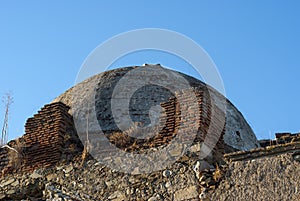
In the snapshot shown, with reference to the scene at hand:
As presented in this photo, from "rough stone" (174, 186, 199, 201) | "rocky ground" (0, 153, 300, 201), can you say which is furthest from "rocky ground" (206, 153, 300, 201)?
"rough stone" (174, 186, 199, 201)

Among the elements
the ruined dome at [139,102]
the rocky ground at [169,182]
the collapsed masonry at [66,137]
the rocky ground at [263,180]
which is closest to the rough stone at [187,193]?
the rocky ground at [169,182]

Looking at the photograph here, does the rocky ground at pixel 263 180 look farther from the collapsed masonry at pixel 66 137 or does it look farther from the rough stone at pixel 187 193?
the collapsed masonry at pixel 66 137

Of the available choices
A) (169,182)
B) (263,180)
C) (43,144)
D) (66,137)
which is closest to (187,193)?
(169,182)

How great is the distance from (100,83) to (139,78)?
72 centimetres

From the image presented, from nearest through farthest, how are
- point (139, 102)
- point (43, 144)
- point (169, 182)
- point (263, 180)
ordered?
point (263, 180)
point (169, 182)
point (43, 144)
point (139, 102)

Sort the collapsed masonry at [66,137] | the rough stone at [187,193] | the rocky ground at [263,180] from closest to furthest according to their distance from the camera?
1. the rocky ground at [263,180]
2. the rough stone at [187,193]
3. the collapsed masonry at [66,137]

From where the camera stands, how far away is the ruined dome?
993 cm

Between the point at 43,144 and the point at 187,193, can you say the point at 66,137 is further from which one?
the point at 187,193

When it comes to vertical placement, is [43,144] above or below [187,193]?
above

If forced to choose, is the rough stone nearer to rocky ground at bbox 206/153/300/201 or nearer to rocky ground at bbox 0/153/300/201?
rocky ground at bbox 0/153/300/201

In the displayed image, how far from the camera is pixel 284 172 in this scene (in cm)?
709

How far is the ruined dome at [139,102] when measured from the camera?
9.93 metres

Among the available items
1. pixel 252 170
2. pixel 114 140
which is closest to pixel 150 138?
pixel 114 140

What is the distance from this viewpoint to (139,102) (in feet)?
33.6
